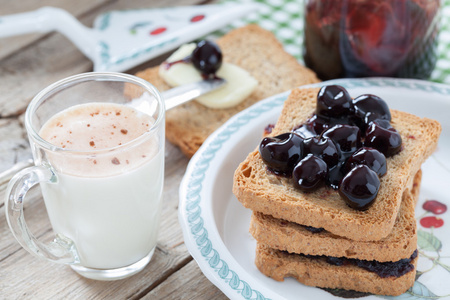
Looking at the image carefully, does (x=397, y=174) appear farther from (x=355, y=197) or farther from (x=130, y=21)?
(x=130, y=21)

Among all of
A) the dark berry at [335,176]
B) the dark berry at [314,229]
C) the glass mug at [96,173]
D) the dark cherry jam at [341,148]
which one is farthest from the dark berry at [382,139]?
the glass mug at [96,173]

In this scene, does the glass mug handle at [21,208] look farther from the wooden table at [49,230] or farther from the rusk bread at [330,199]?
the rusk bread at [330,199]

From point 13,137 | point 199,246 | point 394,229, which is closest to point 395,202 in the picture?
point 394,229

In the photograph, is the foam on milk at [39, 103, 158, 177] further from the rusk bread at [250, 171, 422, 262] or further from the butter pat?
the butter pat

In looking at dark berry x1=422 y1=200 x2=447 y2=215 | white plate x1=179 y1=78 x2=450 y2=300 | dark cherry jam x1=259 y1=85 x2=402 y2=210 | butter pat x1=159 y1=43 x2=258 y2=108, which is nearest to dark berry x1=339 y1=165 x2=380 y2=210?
dark cherry jam x1=259 y1=85 x2=402 y2=210

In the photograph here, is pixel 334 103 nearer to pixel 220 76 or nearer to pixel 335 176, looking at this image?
pixel 335 176

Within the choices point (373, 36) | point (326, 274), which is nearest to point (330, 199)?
point (326, 274)
